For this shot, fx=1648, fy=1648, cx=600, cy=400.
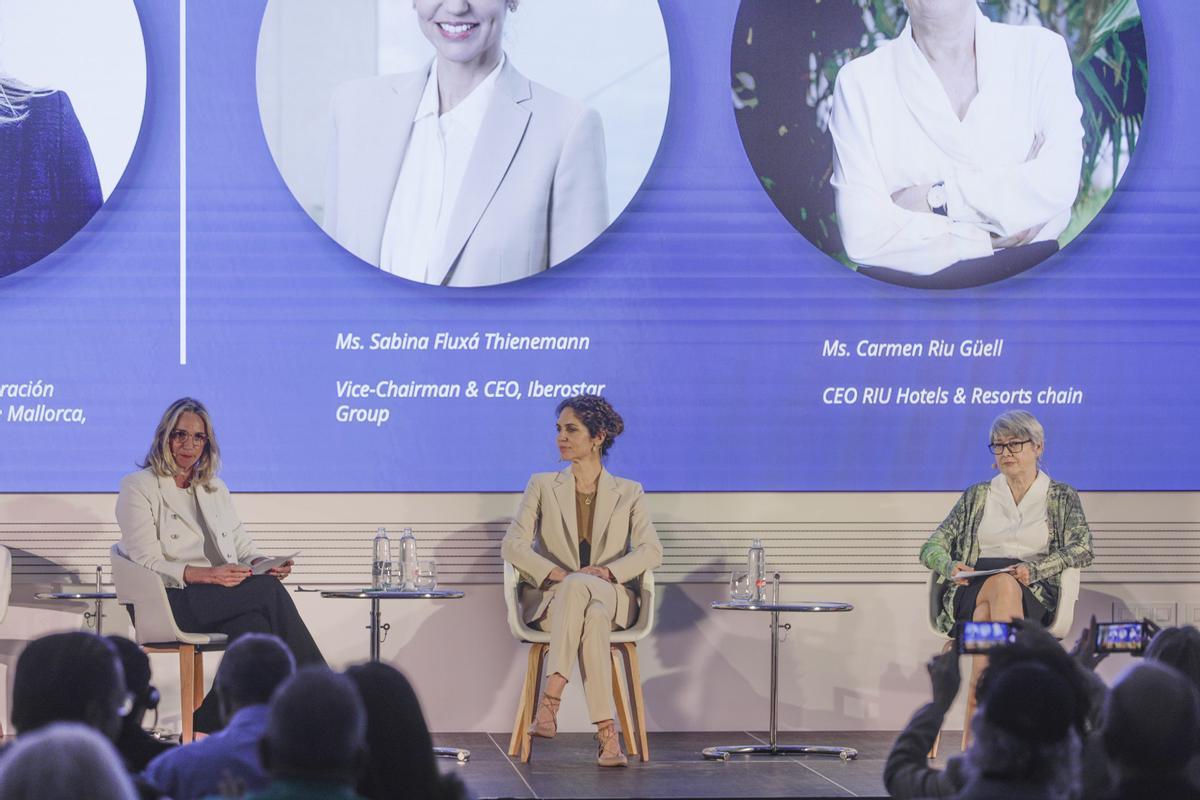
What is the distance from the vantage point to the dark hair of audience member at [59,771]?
191cm

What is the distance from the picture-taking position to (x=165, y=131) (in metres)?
6.36

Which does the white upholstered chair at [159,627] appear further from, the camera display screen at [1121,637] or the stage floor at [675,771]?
the camera display screen at [1121,637]

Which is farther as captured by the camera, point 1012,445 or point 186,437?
point 1012,445

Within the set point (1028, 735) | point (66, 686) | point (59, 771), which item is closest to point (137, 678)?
point (66, 686)

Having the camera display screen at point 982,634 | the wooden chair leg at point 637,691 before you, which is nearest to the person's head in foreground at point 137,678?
the camera display screen at point 982,634

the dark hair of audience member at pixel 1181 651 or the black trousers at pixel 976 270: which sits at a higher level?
the black trousers at pixel 976 270

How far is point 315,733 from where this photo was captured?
2311mm

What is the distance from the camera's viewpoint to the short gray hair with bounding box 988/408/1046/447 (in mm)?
5906

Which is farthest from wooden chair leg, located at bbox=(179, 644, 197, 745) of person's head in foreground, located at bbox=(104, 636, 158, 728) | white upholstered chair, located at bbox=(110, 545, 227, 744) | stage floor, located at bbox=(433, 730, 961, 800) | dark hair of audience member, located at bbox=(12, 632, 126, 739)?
dark hair of audience member, located at bbox=(12, 632, 126, 739)

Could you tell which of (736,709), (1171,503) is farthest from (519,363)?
(1171,503)

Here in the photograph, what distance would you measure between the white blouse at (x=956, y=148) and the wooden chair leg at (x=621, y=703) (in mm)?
1977

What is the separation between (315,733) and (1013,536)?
4101 millimetres

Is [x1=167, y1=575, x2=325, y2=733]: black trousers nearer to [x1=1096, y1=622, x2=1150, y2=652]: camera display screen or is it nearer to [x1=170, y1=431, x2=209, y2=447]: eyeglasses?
[x1=170, y1=431, x2=209, y2=447]: eyeglasses

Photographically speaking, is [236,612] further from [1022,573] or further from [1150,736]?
[1150,736]
